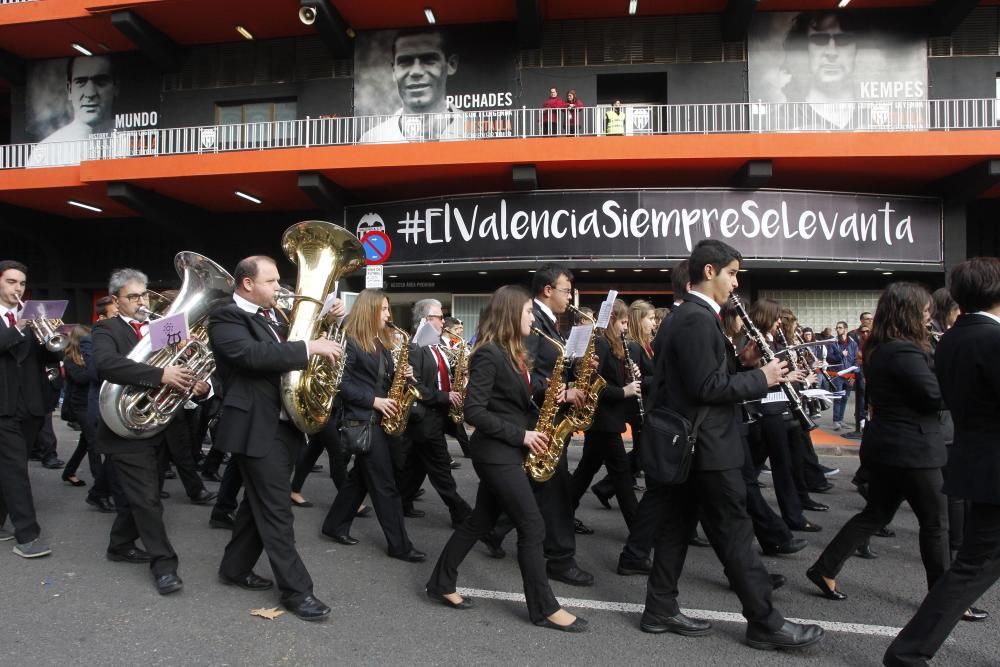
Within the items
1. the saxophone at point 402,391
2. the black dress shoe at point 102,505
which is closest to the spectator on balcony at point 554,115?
the saxophone at point 402,391

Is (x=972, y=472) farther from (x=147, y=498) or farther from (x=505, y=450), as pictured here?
(x=147, y=498)

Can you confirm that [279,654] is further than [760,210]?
No

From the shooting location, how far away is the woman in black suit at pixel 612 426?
537cm

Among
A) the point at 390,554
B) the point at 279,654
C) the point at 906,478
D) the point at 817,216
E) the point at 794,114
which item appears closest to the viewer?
the point at 279,654

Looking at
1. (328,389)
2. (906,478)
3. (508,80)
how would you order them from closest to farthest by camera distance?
(906,478) → (328,389) → (508,80)

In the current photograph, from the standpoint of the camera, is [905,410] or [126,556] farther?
[126,556]

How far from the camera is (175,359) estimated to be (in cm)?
460

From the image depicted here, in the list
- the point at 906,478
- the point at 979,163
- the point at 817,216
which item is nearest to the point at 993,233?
the point at 979,163

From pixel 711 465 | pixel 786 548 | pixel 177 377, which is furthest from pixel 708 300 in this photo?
pixel 177 377

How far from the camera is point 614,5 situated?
15.0 metres

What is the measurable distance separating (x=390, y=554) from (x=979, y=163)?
43.7 feet

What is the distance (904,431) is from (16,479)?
589 cm

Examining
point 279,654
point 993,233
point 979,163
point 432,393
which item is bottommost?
point 279,654

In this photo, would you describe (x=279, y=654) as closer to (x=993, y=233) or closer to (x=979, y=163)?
(x=979, y=163)
